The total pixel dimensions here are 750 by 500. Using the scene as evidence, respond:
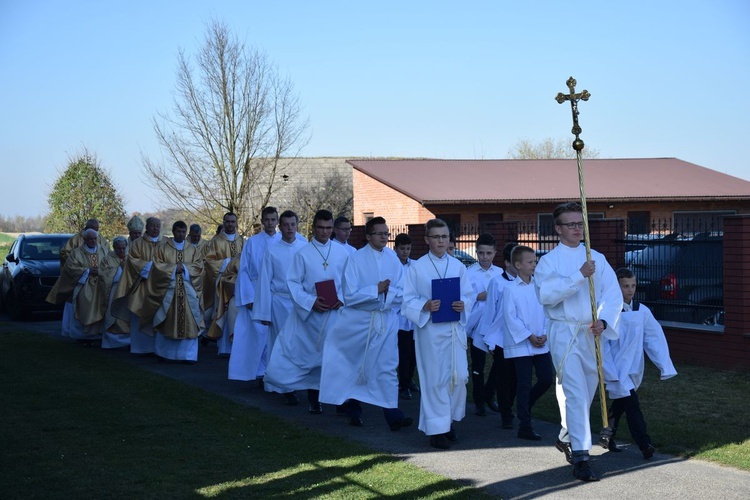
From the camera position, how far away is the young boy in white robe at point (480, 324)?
9852mm

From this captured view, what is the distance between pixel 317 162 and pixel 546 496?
38638 mm

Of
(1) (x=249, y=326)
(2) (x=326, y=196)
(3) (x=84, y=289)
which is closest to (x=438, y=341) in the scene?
(1) (x=249, y=326)

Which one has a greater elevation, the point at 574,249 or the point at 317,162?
the point at 317,162

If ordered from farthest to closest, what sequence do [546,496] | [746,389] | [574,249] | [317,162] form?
[317,162], [746,389], [574,249], [546,496]

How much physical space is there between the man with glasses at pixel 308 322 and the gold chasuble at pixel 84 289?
725cm

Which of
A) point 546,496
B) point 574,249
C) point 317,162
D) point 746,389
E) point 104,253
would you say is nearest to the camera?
point 546,496

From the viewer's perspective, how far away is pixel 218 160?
35062 mm

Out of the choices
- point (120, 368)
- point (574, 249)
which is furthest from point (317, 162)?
point (574, 249)

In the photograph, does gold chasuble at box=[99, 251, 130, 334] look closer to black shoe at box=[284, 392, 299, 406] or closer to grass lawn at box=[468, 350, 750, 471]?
black shoe at box=[284, 392, 299, 406]

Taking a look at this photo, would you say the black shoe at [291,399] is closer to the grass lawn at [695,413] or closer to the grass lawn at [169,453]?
the grass lawn at [169,453]

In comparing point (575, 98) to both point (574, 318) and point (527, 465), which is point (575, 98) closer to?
point (574, 318)

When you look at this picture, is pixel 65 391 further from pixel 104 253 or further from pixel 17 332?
pixel 17 332

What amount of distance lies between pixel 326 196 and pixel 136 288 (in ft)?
91.4

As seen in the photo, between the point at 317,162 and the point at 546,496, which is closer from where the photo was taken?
the point at 546,496
